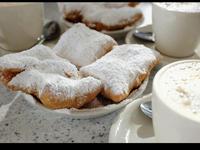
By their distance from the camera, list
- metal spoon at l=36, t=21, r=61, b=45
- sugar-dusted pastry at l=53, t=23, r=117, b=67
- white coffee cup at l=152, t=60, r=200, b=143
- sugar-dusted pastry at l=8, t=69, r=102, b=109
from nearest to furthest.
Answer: white coffee cup at l=152, t=60, r=200, b=143 < sugar-dusted pastry at l=8, t=69, r=102, b=109 < sugar-dusted pastry at l=53, t=23, r=117, b=67 < metal spoon at l=36, t=21, r=61, b=45

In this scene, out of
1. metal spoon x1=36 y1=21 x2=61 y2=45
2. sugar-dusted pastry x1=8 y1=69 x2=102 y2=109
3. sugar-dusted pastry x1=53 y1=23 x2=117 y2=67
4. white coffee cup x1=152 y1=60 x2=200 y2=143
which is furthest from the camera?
metal spoon x1=36 y1=21 x2=61 y2=45

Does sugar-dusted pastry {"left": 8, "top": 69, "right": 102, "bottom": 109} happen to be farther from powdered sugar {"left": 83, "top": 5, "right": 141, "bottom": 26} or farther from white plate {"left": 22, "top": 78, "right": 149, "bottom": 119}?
powdered sugar {"left": 83, "top": 5, "right": 141, "bottom": 26}

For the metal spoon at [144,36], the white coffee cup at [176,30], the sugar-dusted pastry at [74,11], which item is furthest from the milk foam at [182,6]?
the sugar-dusted pastry at [74,11]

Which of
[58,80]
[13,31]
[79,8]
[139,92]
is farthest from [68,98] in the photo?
[79,8]

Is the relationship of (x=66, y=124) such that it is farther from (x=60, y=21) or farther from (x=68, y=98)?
(x=60, y=21)

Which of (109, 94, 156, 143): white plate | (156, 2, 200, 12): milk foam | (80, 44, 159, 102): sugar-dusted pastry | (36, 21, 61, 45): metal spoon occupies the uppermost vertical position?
(156, 2, 200, 12): milk foam

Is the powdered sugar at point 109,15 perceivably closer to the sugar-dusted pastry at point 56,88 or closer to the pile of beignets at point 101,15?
the pile of beignets at point 101,15

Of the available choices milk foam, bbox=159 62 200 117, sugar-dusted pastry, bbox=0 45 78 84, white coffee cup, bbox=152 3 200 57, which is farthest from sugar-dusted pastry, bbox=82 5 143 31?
milk foam, bbox=159 62 200 117
